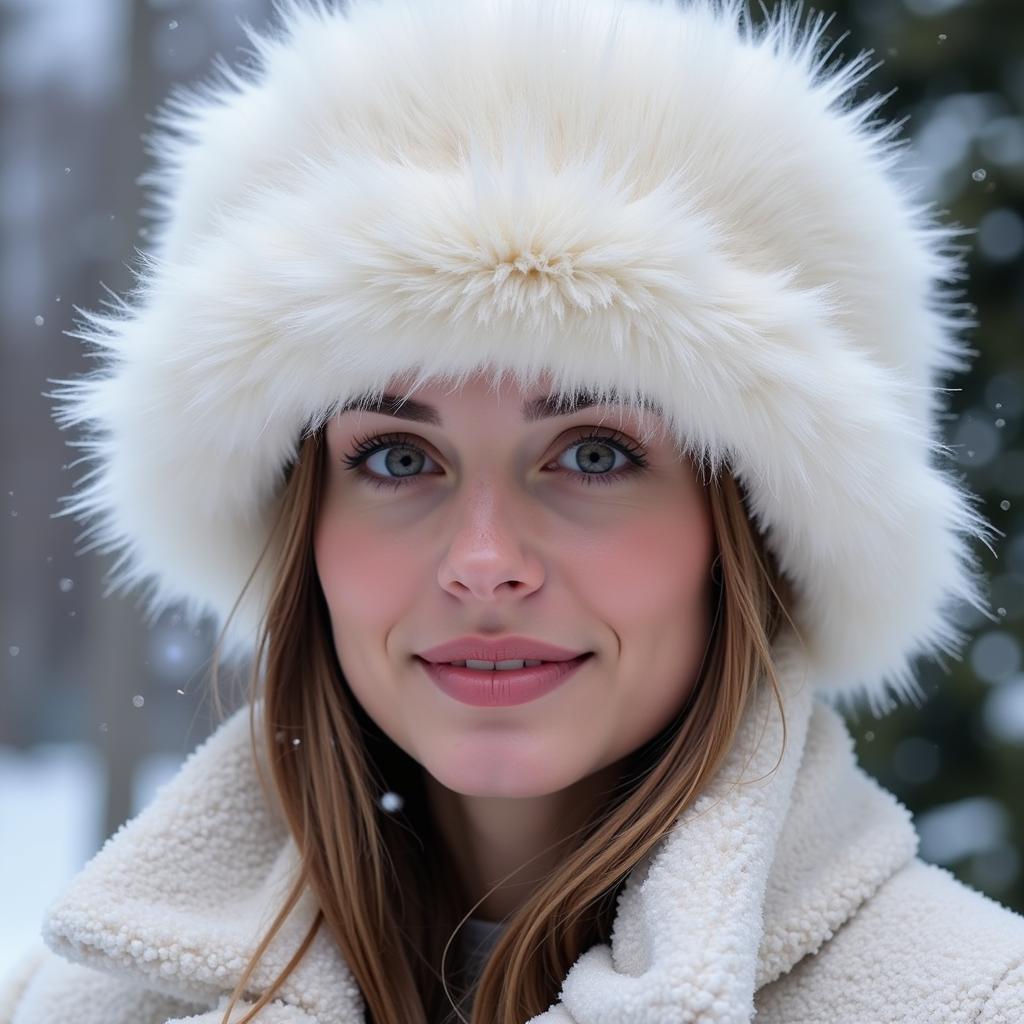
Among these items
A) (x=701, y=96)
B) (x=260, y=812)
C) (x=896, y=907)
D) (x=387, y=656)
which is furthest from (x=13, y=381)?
(x=896, y=907)

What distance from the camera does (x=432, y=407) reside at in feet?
3.32

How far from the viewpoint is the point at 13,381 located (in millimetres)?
2742

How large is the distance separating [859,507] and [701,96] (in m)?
0.38

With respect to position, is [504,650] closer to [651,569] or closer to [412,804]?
[651,569]

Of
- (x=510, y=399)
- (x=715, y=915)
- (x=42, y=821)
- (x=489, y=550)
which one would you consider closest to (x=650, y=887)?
(x=715, y=915)

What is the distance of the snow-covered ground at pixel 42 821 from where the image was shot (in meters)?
2.67

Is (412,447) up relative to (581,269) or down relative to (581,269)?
down

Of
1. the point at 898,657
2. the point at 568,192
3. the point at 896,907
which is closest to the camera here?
the point at 568,192

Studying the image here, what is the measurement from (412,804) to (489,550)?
45 centimetres

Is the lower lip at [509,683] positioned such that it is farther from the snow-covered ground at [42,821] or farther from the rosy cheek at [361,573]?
the snow-covered ground at [42,821]

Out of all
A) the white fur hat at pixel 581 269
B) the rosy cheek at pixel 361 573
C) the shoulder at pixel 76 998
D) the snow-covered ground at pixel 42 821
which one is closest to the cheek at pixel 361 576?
the rosy cheek at pixel 361 573

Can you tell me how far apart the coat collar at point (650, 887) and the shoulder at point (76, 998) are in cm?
13

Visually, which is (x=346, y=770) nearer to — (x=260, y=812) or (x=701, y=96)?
(x=260, y=812)

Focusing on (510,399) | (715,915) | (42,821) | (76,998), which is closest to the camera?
(715,915)
